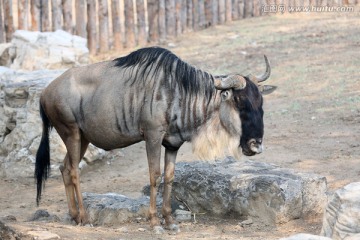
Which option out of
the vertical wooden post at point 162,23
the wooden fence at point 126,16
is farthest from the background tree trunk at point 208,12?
the vertical wooden post at point 162,23

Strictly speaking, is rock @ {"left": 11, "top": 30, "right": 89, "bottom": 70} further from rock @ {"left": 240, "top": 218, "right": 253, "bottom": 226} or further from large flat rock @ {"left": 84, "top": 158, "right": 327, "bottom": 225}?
rock @ {"left": 240, "top": 218, "right": 253, "bottom": 226}

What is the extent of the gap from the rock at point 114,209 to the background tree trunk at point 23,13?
8015 millimetres

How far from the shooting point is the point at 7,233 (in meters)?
6.97

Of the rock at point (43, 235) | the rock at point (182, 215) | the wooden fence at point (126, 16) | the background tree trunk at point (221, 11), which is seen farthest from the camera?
the background tree trunk at point (221, 11)

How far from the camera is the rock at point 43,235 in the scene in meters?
6.81

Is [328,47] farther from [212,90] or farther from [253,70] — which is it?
[212,90]

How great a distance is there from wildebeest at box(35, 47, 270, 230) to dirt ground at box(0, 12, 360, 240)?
0.76 meters

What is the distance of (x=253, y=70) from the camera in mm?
14453

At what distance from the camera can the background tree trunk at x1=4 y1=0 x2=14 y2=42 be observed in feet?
51.6

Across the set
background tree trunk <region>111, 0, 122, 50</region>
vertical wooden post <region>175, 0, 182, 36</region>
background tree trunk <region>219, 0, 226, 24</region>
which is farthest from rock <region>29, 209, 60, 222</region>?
background tree trunk <region>219, 0, 226, 24</region>

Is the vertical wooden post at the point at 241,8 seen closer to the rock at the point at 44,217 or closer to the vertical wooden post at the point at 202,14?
the vertical wooden post at the point at 202,14

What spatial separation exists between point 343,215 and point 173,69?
2.82 m

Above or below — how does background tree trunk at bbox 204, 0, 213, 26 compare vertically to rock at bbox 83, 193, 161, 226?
above

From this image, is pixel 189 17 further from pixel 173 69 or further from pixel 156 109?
pixel 156 109
